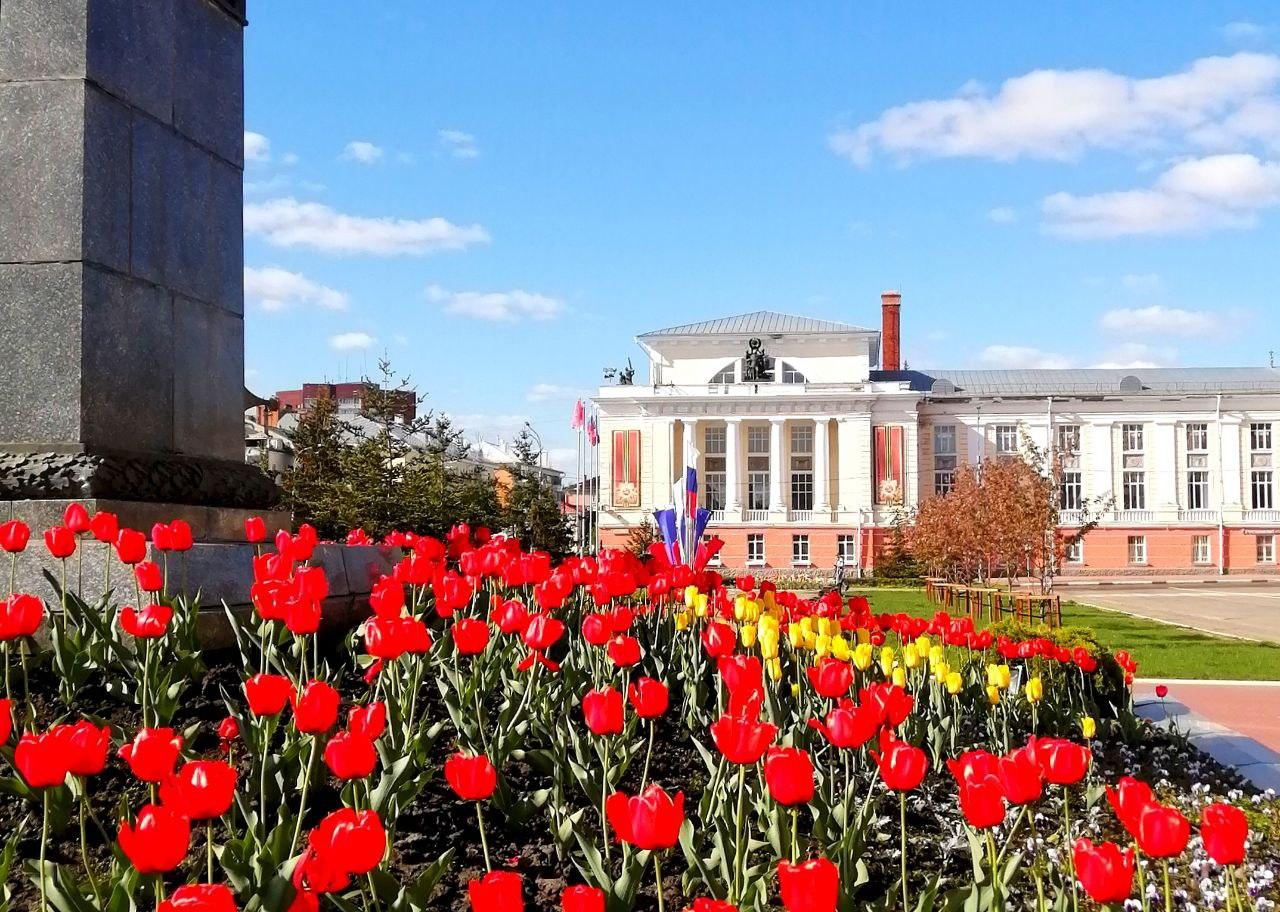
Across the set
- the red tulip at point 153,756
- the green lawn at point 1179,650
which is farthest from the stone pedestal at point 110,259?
the green lawn at point 1179,650

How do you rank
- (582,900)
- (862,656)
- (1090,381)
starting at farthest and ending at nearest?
(1090,381) < (862,656) < (582,900)

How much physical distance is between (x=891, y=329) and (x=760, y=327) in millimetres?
8318

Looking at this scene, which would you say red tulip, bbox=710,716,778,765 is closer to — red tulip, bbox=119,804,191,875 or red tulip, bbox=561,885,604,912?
red tulip, bbox=561,885,604,912

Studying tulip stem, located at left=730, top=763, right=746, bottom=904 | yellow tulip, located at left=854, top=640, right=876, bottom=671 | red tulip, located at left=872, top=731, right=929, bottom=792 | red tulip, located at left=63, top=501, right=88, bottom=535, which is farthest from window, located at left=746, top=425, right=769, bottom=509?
red tulip, located at left=872, top=731, right=929, bottom=792

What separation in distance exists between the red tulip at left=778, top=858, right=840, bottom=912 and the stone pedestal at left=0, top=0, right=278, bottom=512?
4.01m

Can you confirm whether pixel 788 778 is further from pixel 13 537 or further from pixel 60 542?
pixel 13 537

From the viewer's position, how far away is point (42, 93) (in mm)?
5152

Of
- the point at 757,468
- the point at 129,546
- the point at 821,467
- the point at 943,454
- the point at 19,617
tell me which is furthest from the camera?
the point at 757,468

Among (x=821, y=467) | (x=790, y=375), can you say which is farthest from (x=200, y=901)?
(x=790, y=375)

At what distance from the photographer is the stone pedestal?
501 cm

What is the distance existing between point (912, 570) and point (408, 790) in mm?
48326

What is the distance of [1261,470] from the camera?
5991 cm

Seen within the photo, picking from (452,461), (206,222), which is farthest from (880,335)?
(206,222)

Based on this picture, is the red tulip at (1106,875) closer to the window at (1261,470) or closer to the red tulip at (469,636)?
the red tulip at (469,636)
